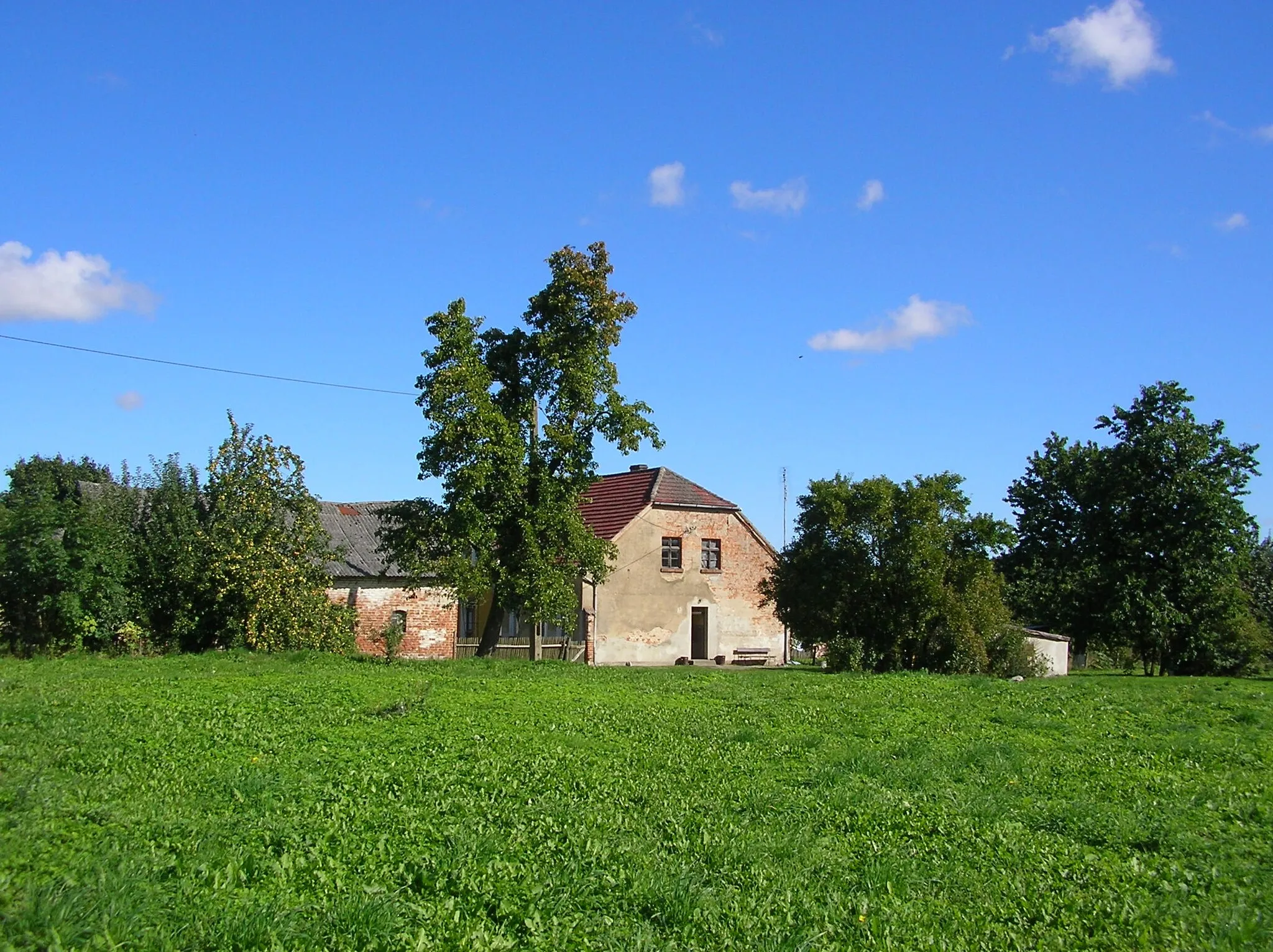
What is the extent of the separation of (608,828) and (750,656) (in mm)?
34029

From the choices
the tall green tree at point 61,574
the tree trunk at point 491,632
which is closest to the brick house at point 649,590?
the tree trunk at point 491,632

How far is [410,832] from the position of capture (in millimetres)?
7984

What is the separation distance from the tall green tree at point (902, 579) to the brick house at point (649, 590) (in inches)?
499

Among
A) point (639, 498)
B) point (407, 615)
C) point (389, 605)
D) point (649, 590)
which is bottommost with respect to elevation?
point (407, 615)

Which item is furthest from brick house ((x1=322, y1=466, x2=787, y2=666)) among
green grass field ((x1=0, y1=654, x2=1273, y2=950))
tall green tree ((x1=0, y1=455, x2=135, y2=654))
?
green grass field ((x1=0, y1=654, x2=1273, y2=950))

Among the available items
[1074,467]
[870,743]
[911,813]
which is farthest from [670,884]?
[1074,467]

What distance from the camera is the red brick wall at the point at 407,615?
3938 centimetres

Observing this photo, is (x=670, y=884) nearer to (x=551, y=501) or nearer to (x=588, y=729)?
(x=588, y=729)

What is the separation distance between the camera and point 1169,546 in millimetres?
36688

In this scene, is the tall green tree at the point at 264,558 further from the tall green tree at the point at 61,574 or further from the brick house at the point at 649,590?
the brick house at the point at 649,590

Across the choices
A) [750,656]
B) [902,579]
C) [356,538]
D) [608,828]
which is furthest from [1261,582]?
[608,828]

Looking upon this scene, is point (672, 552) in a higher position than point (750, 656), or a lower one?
higher

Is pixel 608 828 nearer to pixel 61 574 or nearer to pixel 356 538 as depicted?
pixel 61 574

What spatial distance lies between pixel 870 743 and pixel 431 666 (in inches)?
497
